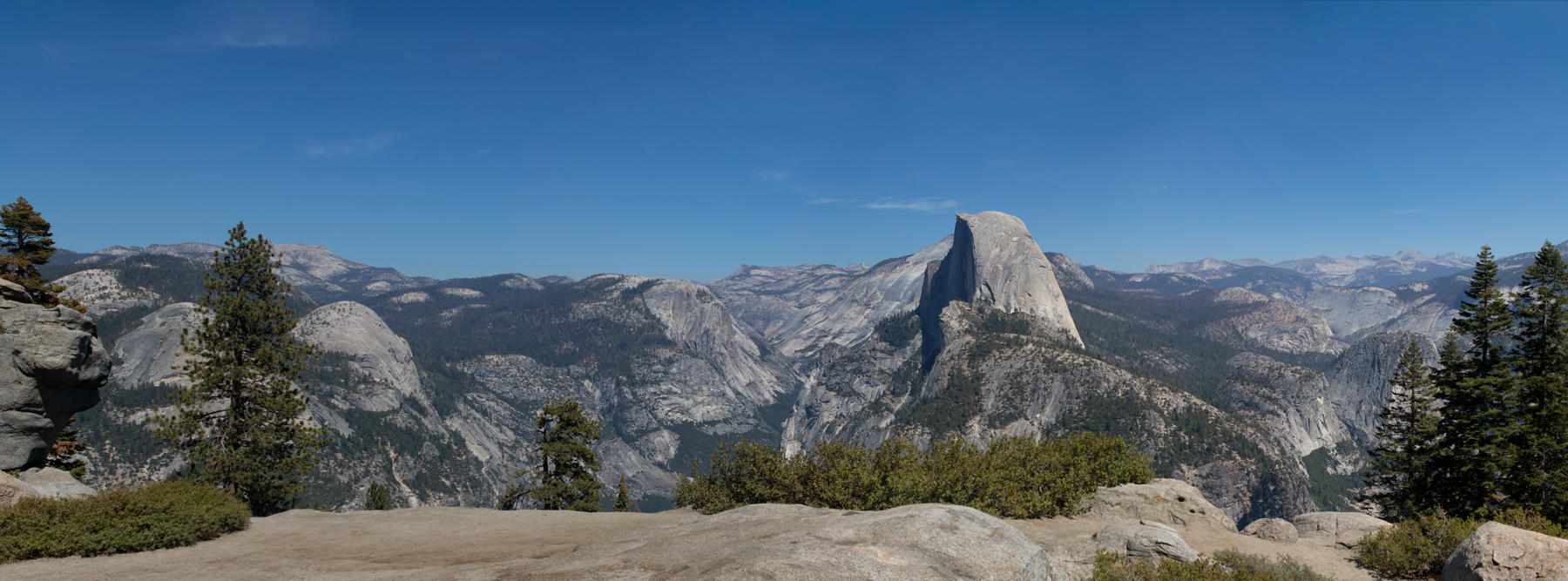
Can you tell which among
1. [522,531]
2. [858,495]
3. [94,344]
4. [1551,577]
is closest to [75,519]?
[522,531]

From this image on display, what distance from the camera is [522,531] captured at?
72.5 feet

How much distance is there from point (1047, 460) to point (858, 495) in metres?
9.90

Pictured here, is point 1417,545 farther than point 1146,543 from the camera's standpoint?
Yes

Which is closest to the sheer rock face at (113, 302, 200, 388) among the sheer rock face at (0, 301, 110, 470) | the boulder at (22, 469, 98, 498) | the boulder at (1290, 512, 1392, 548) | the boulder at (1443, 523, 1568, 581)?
the sheer rock face at (0, 301, 110, 470)

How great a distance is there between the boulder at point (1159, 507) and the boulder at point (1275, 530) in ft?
3.02

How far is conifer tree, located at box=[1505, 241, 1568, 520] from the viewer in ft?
105

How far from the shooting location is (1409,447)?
165 feet

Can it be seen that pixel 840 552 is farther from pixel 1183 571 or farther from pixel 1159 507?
pixel 1159 507

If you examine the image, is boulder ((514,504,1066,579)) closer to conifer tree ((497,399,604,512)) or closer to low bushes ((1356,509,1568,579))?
low bushes ((1356,509,1568,579))

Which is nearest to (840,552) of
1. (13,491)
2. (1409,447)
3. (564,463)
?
(13,491)

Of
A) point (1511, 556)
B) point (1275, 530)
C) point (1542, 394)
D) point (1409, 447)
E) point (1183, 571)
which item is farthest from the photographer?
point (1409, 447)

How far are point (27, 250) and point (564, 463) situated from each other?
29.5 meters

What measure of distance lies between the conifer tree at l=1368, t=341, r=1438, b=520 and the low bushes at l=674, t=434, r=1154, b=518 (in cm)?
2727

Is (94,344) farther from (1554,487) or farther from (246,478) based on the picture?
(1554,487)
